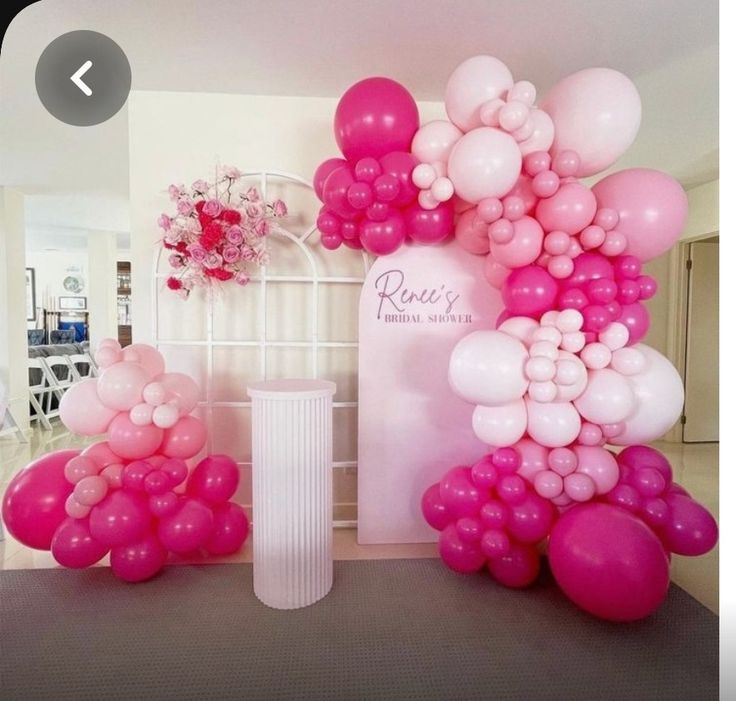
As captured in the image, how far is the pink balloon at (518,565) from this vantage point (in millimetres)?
1962

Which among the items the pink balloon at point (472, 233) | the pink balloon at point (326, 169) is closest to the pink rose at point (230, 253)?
the pink balloon at point (326, 169)

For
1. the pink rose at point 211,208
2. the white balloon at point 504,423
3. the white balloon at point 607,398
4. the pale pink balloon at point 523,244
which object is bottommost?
the white balloon at point 504,423

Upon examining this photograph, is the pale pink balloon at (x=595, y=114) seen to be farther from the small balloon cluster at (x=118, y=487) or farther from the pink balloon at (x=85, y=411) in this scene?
the pink balloon at (x=85, y=411)

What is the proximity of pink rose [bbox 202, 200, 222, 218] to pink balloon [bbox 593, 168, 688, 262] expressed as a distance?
5.82 feet

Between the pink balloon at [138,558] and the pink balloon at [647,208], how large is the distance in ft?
7.94

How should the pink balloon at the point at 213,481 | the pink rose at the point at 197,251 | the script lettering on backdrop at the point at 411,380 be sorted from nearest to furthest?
the pink balloon at the point at 213,481, the pink rose at the point at 197,251, the script lettering on backdrop at the point at 411,380

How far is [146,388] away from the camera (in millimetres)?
2033

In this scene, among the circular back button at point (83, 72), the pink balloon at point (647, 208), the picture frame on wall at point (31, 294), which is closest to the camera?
the pink balloon at point (647, 208)

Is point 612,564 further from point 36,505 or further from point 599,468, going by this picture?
point 36,505

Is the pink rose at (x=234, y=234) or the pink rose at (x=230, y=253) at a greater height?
the pink rose at (x=234, y=234)

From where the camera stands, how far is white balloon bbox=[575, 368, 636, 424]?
1.75 metres

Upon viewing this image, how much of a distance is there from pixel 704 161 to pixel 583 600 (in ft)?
12.3

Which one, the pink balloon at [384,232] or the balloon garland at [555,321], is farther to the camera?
the pink balloon at [384,232]

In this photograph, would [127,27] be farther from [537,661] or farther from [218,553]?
[537,661]
